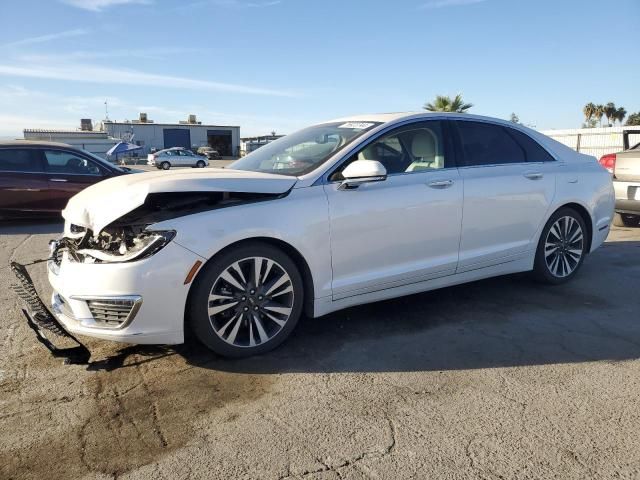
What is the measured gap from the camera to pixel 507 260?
185 inches

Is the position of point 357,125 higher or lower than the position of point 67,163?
higher

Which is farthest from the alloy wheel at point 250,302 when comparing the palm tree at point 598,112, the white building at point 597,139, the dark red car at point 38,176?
the palm tree at point 598,112

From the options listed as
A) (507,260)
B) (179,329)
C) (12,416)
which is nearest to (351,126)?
(507,260)

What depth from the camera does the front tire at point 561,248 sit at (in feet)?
16.4

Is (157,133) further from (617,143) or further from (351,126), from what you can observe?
(351,126)

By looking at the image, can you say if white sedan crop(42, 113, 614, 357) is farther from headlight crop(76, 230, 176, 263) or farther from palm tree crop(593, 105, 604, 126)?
palm tree crop(593, 105, 604, 126)

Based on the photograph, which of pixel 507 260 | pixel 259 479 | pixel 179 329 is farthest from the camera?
pixel 507 260

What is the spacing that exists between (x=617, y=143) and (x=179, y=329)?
21425 mm

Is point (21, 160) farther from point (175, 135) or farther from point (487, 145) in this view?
point (175, 135)

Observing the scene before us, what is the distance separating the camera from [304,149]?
4293 millimetres

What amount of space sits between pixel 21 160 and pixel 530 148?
849cm

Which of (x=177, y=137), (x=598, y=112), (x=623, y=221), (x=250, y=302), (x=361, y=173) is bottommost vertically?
(x=623, y=221)

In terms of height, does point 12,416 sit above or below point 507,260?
below

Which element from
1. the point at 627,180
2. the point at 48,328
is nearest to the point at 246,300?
the point at 48,328
